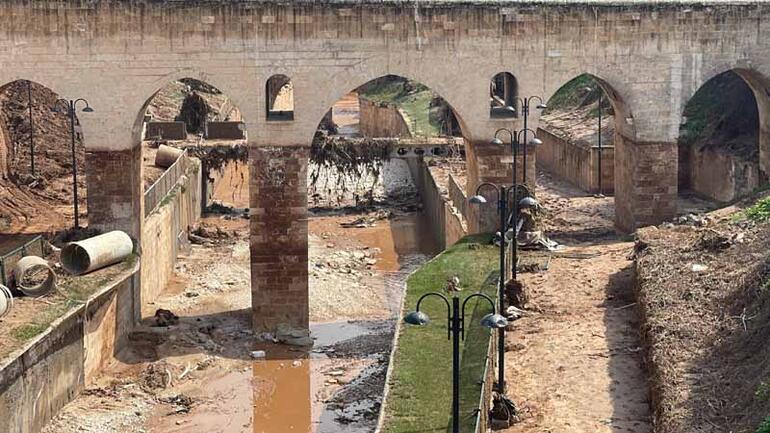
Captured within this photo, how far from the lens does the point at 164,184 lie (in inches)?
1293

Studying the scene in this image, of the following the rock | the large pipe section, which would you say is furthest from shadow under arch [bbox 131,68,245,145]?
the large pipe section

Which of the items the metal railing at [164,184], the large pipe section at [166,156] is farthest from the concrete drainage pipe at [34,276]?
the large pipe section at [166,156]

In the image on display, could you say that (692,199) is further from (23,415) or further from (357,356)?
(23,415)

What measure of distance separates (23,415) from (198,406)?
4.28m

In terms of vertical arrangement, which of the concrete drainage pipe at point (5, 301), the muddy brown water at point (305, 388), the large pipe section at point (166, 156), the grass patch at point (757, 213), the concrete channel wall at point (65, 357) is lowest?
the muddy brown water at point (305, 388)

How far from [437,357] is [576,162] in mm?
21033

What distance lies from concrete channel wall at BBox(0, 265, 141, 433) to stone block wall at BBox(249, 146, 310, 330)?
2.80 meters

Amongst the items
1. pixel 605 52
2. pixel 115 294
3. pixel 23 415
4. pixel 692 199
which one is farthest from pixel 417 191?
pixel 23 415

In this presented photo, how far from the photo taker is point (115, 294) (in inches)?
970

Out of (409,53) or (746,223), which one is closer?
(746,223)

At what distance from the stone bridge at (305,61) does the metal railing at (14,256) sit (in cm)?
170

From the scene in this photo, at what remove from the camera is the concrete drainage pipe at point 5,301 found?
20719mm

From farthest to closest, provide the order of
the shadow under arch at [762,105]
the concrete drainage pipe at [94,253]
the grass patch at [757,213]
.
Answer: the shadow under arch at [762,105], the concrete drainage pipe at [94,253], the grass patch at [757,213]

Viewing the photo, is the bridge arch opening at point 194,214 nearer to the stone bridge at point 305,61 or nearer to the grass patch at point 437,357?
the stone bridge at point 305,61
